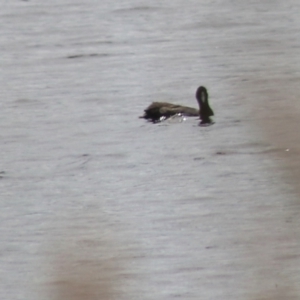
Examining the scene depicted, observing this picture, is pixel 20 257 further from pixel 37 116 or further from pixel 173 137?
pixel 37 116

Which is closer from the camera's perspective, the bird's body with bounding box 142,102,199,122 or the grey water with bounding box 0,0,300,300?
the grey water with bounding box 0,0,300,300

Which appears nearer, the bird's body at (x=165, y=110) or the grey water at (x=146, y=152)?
the grey water at (x=146, y=152)

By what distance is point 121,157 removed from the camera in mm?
4078

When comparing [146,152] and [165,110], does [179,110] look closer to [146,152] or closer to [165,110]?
[165,110]

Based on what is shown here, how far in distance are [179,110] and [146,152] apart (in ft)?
1.63

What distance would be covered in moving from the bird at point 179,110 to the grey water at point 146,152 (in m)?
0.04

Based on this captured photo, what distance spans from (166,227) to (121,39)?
2635 millimetres

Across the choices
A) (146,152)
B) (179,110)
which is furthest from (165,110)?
(146,152)

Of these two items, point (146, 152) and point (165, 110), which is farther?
point (165, 110)

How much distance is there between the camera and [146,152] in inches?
163

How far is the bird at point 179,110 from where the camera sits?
451 centimetres

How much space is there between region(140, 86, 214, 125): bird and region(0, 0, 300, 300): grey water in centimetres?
4

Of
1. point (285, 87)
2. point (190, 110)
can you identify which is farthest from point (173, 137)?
point (285, 87)

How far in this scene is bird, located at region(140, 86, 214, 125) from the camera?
14.8 ft
